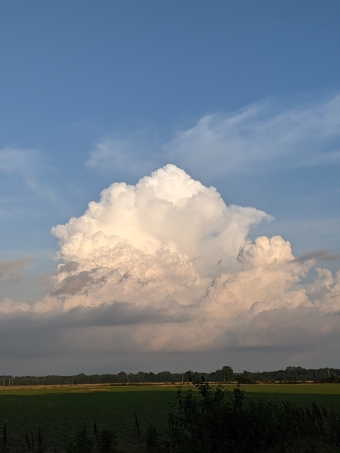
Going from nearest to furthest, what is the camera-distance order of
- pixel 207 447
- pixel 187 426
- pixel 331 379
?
1. pixel 207 447
2. pixel 187 426
3. pixel 331 379

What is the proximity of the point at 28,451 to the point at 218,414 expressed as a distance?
14349mm

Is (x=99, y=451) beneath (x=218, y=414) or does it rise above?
beneath

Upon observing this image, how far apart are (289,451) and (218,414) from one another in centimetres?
468

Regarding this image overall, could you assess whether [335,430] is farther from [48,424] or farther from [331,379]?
[331,379]

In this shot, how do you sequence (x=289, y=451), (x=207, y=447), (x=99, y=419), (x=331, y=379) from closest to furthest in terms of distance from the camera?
(x=207, y=447)
(x=289, y=451)
(x=99, y=419)
(x=331, y=379)

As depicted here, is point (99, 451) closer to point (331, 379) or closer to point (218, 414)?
point (218, 414)

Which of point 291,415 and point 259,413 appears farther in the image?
point 291,415

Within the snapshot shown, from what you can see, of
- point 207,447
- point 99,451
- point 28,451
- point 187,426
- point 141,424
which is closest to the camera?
point 207,447

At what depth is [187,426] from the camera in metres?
16.4

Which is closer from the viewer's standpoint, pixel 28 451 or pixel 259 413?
pixel 259 413

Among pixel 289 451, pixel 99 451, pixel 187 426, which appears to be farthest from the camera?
pixel 99 451

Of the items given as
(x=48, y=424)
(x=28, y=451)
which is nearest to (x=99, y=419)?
(x=48, y=424)

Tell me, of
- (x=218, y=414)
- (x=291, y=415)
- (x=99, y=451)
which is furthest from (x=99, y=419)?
(x=218, y=414)

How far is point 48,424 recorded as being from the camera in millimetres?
41531
